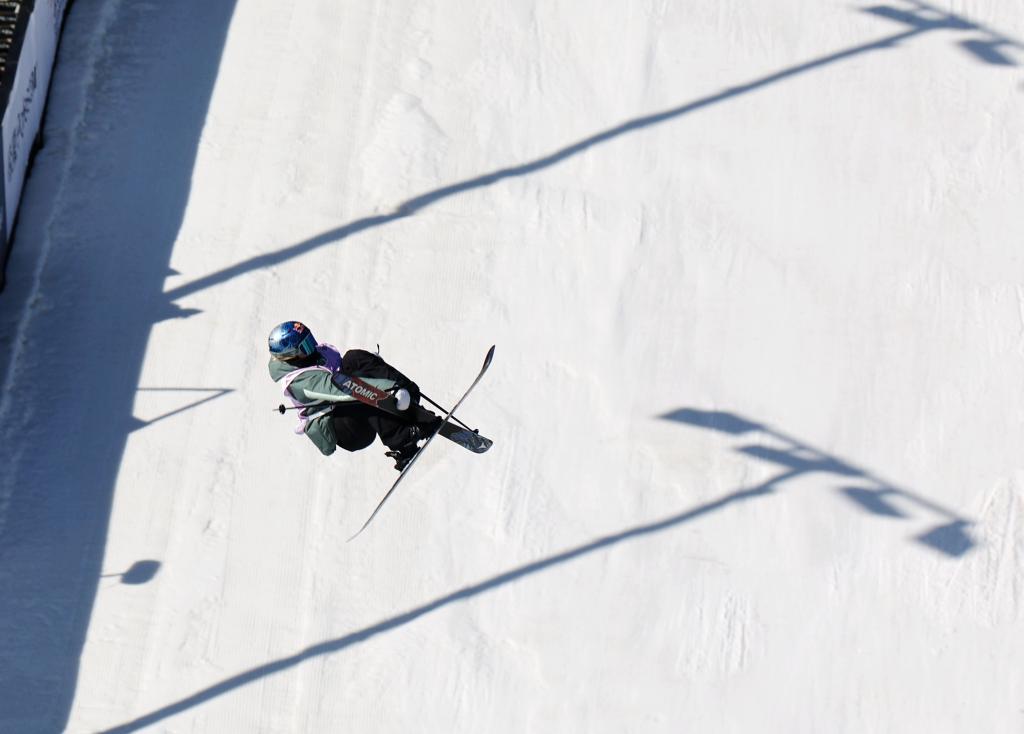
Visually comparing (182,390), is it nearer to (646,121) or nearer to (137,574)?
(137,574)

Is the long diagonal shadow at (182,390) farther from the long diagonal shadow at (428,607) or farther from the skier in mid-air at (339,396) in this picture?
the long diagonal shadow at (428,607)

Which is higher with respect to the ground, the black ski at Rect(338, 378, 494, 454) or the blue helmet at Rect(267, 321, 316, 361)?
the blue helmet at Rect(267, 321, 316, 361)

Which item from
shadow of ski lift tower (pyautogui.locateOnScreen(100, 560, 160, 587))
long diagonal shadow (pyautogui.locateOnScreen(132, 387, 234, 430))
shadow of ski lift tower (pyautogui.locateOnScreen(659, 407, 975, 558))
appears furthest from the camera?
long diagonal shadow (pyautogui.locateOnScreen(132, 387, 234, 430))

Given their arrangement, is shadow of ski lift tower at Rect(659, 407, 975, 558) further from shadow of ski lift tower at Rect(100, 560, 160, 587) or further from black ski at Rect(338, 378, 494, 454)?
shadow of ski lift tower at Rect(100, 560, 160, 587)

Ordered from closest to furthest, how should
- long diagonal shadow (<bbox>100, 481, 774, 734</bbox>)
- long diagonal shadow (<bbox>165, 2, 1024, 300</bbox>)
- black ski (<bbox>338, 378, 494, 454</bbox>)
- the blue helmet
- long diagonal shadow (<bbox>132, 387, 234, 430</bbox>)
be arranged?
the blue helmet
black ski (<bbox>338, 378, 494, 454</bbox>)
long diagonal shadow (<bbox>100, 481, 774, 734</bbox>)
long diagonal shadow (<bbox>132, 387, 234, 430</bbox>)
long diagonal shadow (<bbox>165, 2, 1024, 300</bbox>)

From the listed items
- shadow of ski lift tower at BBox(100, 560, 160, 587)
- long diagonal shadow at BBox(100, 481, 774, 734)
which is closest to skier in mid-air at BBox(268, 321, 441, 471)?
long diagonal shadow at BBox(100, 481, 774, 734)

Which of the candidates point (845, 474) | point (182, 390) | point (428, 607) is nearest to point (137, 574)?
point (182, 390)

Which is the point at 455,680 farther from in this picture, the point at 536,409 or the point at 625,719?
the point at 536,409
